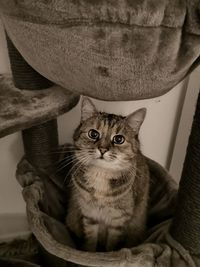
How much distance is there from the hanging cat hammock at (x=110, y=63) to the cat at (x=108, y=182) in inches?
4.4

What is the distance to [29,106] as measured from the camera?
1.04m

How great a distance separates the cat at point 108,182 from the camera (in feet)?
3.44

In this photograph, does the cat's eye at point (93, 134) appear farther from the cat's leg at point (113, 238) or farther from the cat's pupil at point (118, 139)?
the cat's leg at point (113, 238)

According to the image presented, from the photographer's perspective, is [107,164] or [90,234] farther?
[90,234]

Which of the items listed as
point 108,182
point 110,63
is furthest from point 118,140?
point 110,63

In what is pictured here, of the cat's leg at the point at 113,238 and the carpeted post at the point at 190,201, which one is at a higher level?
the carpeted post at the point at 190,201

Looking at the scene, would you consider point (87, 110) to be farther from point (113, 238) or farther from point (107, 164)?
point (113, 238)

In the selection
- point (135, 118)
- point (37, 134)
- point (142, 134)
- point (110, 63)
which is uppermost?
point (110, 63)

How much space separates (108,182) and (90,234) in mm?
216

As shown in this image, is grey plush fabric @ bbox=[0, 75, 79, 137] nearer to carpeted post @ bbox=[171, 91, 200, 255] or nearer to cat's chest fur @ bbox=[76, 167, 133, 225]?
cat's chest fur @ bbox=[76, 167, 133, 225]

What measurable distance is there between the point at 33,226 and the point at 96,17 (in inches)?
25.4

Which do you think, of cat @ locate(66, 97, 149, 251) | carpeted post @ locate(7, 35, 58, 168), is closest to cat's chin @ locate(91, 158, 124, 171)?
cat @ locate(66, 97, 149, 251)

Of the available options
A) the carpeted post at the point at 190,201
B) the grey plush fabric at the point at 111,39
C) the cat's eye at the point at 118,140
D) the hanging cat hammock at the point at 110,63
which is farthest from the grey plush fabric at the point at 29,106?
the carpeted post at the point at 190,201

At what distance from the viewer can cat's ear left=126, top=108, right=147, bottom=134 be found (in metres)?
1.06
